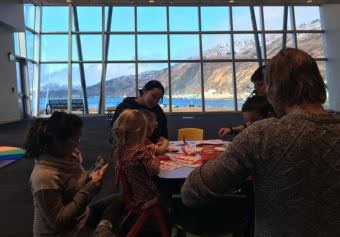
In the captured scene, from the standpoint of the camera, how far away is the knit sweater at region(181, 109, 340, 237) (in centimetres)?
82

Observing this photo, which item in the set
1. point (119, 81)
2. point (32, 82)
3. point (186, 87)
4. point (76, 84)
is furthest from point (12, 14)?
point (186, 87)

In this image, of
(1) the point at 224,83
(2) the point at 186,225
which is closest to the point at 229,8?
(1) the point at 224,83

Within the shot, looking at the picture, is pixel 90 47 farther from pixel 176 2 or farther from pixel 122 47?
pixel 176 2

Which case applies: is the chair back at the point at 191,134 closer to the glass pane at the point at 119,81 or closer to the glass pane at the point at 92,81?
the glass pane at the point at 119,81

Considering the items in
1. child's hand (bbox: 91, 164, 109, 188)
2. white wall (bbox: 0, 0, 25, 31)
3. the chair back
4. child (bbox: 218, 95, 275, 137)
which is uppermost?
white wall (bbox: 0, 0, 25, 31)

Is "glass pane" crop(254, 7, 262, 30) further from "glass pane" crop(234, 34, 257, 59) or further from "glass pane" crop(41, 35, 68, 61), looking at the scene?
"glass pane" crop(41, 35, 68, 61)

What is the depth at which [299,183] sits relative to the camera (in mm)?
830

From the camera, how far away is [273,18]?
49.9ft

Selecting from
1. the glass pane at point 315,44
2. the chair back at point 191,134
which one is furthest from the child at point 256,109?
the glass pane at point 315,44

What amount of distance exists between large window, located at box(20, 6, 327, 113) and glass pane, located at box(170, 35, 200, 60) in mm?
44

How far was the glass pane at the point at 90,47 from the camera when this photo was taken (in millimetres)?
14604

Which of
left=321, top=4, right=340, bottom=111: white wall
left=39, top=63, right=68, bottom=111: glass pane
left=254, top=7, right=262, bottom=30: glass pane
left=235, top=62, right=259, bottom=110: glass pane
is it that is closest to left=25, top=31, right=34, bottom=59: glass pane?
left=39, top=63, right=68, bottom=111: glass pane

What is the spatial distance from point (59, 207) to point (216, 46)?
14.4m

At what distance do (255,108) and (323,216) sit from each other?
1766mm
